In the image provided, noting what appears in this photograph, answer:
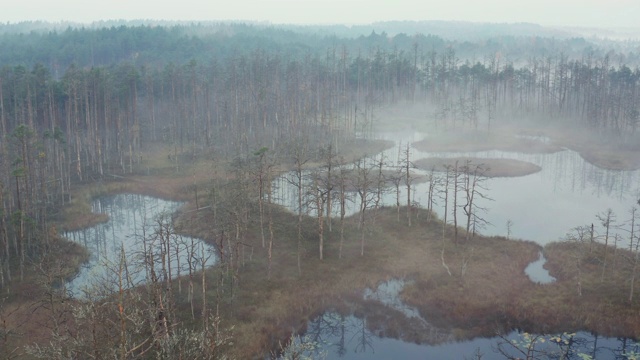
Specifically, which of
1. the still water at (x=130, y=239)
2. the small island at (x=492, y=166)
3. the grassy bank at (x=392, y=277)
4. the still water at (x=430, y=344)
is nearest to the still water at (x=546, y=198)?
the small island at (x=492, y=166)

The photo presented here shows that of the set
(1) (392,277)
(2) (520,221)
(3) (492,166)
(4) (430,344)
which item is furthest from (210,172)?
(4) (430,344)

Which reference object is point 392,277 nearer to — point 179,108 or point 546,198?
point 546,198

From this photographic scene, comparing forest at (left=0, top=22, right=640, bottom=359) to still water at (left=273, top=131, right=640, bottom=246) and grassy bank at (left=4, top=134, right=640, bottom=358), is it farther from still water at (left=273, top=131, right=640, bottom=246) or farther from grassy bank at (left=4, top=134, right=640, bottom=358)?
still water at (left=273, top=131, right=640, bottom=246)

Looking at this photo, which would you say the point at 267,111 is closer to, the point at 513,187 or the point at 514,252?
the point at 513,187

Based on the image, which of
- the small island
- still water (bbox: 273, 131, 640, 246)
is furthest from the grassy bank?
the small island

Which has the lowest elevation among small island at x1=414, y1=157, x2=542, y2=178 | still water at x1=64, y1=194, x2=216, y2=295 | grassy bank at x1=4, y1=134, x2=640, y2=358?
still water at x1=64, y1=194, x2=216, y2=295

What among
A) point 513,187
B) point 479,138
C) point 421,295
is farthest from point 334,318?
point 479,138
